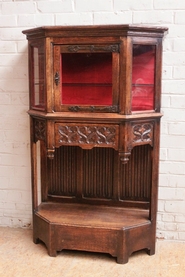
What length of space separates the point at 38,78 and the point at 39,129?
322 mm

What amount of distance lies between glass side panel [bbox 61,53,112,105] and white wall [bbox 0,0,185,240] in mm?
372

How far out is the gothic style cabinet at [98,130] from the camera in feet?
7.02

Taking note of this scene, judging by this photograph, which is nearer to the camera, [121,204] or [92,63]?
[92,63]

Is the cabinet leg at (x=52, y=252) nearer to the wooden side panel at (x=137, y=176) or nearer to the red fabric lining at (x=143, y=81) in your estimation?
the wooden side panel at (x=137, y=176)

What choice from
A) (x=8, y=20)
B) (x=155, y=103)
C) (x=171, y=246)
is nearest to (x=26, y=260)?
(x=171, y=246)

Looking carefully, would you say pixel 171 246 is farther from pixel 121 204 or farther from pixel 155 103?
pixel 155 103

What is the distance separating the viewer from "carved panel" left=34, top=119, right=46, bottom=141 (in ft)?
7.54

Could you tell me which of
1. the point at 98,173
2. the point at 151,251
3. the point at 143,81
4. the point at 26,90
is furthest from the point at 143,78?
the point at 151,251

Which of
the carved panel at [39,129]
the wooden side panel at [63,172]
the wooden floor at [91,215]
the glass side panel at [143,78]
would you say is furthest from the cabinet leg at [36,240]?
the glass side panel at [143,78]

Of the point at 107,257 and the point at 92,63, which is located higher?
the point at 92,63

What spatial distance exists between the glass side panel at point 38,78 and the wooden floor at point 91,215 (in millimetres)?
736

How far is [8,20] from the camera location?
2584 mm

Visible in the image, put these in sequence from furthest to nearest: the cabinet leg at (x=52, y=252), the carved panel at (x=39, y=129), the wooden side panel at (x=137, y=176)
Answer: the wooden side panel at (x=137, y=176) < the cabinet leg at (x=52, y=252) < the carved panel at (x=39, y=129)

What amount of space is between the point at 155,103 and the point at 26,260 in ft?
4.19
